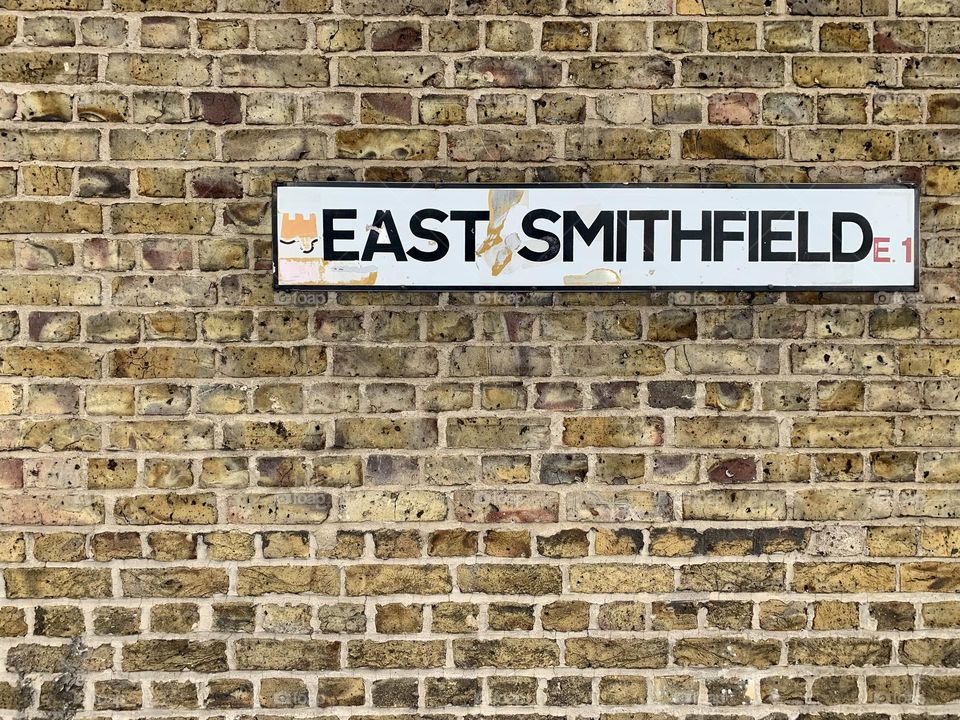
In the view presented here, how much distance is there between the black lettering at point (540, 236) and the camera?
6.53 feet

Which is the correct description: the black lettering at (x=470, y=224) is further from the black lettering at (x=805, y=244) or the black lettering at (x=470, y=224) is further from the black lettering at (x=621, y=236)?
the black lettering at (x=805, y=244)

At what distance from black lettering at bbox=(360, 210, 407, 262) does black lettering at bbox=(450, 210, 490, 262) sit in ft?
0.54

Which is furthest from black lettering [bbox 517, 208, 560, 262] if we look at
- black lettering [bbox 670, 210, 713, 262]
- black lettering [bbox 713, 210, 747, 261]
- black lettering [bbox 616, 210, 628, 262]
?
black lettering [bbox 713, 210, 747, 261]

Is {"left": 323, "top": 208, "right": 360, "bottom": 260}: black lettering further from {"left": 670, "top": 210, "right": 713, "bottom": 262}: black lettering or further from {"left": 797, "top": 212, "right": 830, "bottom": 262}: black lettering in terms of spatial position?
{"left": 797, "top": 212, "right": 830, "bottom": 262}: black lettering

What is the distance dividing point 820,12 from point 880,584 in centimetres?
160

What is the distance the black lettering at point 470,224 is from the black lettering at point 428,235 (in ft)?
0.13

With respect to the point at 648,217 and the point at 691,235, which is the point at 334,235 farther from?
the point at 691,235

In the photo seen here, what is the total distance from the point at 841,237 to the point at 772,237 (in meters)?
0.19

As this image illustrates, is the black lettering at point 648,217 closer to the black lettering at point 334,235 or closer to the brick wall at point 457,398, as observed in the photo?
the brick wall at point 457,398

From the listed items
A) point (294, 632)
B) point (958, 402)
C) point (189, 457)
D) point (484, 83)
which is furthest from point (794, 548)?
point (189, 457)

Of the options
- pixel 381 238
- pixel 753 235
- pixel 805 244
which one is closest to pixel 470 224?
pixel 381 238

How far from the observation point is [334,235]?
1.99 metres

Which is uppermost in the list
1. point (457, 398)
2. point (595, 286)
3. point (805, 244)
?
point (805, 244)

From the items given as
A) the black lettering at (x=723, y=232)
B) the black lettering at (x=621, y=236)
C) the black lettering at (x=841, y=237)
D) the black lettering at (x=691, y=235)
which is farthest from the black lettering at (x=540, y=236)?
the black lettering at (x=841, y=237)
